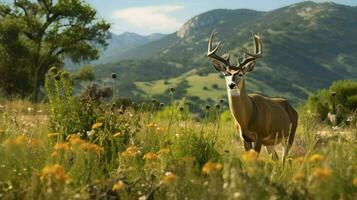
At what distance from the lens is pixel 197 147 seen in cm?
716

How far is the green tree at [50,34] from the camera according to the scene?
38.1m

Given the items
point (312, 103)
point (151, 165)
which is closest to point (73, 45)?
point (312, 103)

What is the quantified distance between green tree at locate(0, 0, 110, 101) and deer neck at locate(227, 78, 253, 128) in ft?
98.6

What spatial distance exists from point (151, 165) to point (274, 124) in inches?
183

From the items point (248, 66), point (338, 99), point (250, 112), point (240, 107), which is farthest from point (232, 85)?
point (338, 99)

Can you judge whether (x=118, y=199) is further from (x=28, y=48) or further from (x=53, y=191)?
(x=28, y=48)

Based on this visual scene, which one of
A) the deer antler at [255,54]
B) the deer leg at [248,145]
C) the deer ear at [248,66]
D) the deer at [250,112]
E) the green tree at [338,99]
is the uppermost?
the deer antler at [255,54]

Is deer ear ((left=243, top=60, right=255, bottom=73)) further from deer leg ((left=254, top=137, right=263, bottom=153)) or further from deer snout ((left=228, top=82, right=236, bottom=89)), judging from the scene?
deer leg ((left=254, top=137, right=263, bottom=153))

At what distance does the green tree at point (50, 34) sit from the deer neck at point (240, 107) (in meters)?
30.1

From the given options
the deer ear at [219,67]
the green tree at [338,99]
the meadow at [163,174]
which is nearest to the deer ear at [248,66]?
the deer ear at [219,67]

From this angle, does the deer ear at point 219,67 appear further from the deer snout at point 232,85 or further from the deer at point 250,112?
the deer snout at point 232,85

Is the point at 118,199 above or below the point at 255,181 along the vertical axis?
below

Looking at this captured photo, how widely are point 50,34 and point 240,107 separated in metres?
31.7

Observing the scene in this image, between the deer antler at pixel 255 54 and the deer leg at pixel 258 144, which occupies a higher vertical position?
the deer antler at pixel 255 54
